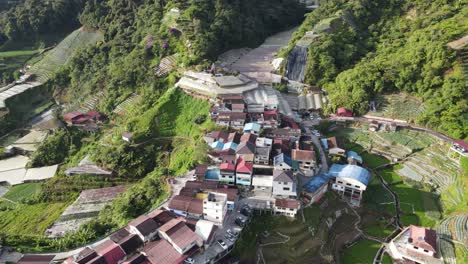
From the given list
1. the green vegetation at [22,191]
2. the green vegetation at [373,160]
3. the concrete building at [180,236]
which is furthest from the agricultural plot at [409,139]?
the green vegetation at [22,191]

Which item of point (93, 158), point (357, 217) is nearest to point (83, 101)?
point (93, 158)

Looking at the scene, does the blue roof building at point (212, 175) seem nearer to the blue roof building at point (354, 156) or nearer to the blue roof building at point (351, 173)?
the blue roof building at point (351, 173)

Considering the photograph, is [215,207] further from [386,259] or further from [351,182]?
[386,259]

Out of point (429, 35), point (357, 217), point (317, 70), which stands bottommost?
point (357, 217)

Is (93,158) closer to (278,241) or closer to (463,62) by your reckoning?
(278,241)

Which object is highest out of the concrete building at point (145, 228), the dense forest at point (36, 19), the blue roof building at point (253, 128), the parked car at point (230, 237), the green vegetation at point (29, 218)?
the dense forest at point (36, 19)
